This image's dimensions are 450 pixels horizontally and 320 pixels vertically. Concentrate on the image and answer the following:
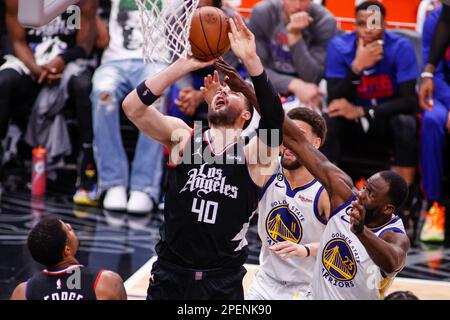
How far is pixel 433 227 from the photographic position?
7.02 metres

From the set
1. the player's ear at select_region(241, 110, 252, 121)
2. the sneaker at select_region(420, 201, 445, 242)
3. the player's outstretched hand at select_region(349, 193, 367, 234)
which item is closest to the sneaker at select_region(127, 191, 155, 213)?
the sneaker at select_region(420, 201, 445, 242)

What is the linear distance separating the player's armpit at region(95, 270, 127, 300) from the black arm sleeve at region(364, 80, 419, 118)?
376cm

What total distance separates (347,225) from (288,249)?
1.19ft

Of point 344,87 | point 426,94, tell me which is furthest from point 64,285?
point 426,94

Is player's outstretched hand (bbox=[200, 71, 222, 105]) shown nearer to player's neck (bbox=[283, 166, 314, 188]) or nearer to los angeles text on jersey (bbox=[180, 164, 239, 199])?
los angeles text on jersey (bbox=[180, 164, 239, 199])

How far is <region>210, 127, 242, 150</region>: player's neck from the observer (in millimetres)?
4367

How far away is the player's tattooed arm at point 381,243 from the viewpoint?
3502 mm

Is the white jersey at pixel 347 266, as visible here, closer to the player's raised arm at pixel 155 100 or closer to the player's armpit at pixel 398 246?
the player's armpit at pixel 398 246

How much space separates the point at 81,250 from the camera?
6484mm

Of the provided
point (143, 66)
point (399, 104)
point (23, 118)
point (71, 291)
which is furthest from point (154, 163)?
point (71, 291)

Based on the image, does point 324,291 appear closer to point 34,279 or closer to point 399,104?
point 34,279

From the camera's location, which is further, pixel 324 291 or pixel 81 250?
pixel 81 250

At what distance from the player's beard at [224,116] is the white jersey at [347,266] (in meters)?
0.72

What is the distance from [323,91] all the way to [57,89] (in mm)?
2421
